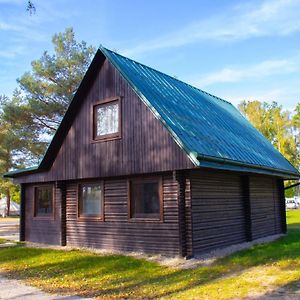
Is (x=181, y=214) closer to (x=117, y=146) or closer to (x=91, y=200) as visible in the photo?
(x=117, y=146)

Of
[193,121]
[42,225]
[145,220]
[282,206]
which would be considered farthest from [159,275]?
[282,206]

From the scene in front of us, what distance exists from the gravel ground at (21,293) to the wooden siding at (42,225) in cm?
607

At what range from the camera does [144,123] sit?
1200 cm

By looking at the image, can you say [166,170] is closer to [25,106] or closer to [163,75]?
[163,75]

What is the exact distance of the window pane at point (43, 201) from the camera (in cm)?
1594

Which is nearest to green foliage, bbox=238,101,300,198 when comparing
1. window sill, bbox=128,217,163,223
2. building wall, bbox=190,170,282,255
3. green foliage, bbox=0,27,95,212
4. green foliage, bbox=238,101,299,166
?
green foliage, bbox=238,101,299,166

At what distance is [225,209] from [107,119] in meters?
4.94

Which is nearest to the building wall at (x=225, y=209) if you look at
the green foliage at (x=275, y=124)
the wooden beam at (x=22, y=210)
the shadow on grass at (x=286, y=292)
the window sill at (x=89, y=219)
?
the window sill at (x=89, y=219)

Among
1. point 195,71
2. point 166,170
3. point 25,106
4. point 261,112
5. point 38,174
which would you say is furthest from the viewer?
point 261,112

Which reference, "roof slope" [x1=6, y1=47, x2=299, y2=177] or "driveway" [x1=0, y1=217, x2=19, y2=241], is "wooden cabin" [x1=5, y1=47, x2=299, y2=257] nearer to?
"roof slope" [x1=6, y1=47, x2=299, y2=177]

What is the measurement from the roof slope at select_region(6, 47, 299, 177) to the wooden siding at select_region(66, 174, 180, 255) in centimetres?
139

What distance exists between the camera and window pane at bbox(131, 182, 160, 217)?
470 inches

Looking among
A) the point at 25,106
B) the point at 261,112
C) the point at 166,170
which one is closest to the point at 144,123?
the point at 166,170

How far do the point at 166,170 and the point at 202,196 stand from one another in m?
1.49
